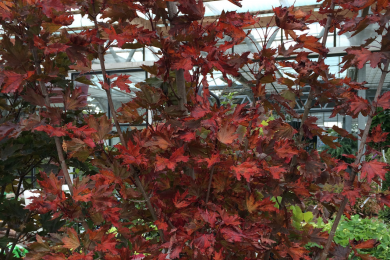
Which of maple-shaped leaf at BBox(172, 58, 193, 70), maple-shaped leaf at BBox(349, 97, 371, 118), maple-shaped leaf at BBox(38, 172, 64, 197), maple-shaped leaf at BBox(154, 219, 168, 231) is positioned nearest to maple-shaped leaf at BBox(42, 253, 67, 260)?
maple-shaped leaf at BBox(38, 172, 64, 197)

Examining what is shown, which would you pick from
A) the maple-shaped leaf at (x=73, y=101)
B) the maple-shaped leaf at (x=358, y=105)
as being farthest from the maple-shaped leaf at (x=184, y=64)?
the maple-shaped leaf at (x=358, y=105)

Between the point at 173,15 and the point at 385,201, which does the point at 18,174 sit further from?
the point at 385,201

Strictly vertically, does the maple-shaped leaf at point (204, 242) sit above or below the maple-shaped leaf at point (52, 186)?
below

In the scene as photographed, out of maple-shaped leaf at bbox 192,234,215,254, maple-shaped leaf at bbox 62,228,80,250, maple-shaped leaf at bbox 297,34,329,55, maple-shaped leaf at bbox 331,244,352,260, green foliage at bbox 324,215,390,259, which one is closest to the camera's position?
maple-shaped leaf at bbox 192,234,215,254

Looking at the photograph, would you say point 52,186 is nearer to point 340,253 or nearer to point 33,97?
point 33,97

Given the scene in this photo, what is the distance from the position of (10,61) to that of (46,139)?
1.36 ft

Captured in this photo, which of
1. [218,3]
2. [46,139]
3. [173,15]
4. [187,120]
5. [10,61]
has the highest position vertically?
[218,3]

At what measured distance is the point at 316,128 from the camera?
112 cm

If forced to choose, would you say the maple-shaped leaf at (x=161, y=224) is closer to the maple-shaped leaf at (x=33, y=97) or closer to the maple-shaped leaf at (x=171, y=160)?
the maple-shaped leaf at (x=171, y=160)

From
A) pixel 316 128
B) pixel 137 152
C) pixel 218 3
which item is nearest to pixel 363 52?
pixel 316 128

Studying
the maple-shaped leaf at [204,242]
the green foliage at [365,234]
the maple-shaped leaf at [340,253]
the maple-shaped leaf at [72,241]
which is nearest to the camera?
the maple-shaped leaf at [204,242]

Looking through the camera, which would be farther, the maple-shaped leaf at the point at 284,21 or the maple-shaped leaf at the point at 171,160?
the maple-shaped leaf at the point at 284,21

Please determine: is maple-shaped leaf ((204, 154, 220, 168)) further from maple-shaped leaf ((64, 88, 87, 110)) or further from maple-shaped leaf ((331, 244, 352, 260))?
maple-shaped leaf ((331, 244, 352, 260))

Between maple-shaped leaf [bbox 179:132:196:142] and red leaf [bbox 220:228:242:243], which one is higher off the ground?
maple-shaped leaf [bbox 179:132:196:142]
